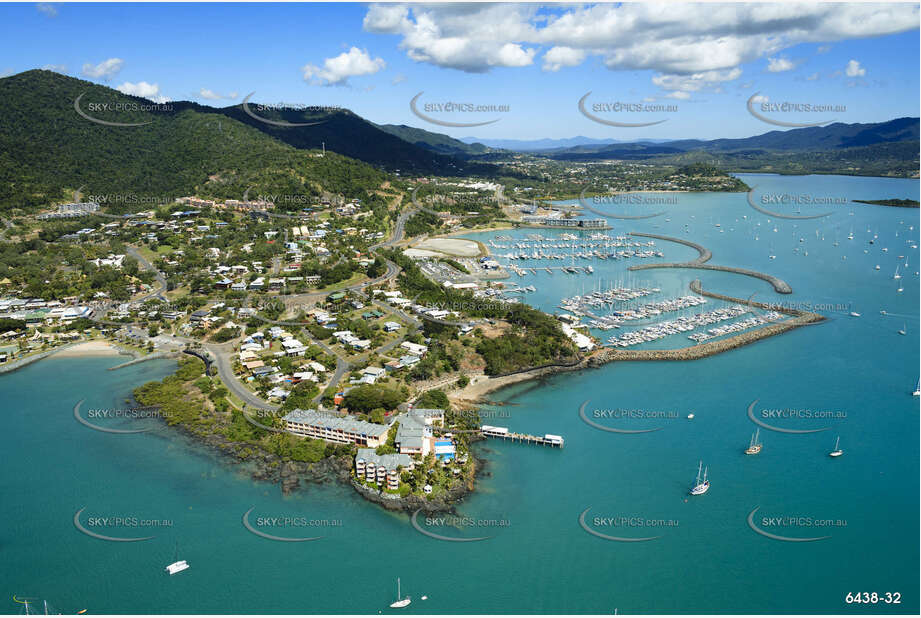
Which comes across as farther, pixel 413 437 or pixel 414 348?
pixel 414 348

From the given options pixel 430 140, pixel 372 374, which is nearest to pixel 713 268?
pixel 372 374

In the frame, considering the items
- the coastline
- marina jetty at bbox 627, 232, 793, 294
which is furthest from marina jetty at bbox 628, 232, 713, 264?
the coastline

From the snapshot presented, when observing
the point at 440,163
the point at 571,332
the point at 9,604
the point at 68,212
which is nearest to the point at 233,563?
the point at 9,604
